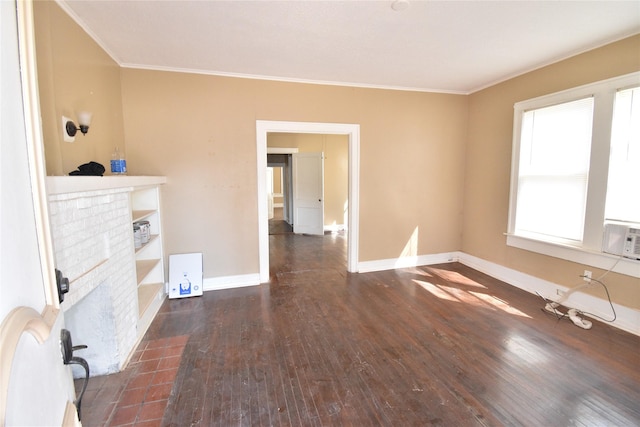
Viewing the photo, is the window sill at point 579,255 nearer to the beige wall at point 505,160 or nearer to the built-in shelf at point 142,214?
the beige wall at point 505,160

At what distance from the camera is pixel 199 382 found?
2098mm

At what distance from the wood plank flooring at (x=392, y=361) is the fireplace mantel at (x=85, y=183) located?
4.80ft

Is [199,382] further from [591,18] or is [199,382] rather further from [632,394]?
[591,18]

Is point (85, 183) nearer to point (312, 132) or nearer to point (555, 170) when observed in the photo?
point (312, 132)

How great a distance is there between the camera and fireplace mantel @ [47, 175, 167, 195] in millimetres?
1423

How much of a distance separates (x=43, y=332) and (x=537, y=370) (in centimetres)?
294

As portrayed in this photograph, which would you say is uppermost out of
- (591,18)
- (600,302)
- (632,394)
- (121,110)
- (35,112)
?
(591,18)

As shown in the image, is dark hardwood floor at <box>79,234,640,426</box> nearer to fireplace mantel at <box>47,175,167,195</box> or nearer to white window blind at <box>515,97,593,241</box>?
white window blind at <box>515,97,593,241</box>

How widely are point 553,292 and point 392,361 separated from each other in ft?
7.97

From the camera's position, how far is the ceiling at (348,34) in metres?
2.25

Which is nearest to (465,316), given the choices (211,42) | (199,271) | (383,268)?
(383,268)

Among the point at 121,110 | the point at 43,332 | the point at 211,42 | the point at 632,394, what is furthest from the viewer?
the point at 121,110

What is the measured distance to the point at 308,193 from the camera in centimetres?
713

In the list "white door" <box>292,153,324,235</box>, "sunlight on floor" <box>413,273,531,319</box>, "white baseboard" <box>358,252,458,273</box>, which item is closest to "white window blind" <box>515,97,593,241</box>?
"sunlight on floor" <box>413,273,531,319</box>
